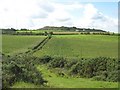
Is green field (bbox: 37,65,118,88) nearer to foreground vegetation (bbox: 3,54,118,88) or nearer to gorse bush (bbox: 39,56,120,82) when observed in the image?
foreground vegetation (bbox: 3,54,118,88)

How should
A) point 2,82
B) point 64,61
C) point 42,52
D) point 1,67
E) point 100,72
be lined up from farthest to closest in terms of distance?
point 42,52 < point 64,61 < point 100,72 < point 1,67 < point 2,82

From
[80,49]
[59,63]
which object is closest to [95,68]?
[59,63]

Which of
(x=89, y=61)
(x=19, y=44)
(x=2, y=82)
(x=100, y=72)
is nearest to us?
(x=2, y=82)

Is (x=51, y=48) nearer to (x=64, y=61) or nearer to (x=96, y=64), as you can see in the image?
(x=64, y=61)

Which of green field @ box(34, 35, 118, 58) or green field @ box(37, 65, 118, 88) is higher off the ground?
green field @ box(34, 35, 118, 58)

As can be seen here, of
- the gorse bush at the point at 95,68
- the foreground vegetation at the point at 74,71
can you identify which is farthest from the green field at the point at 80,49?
the gorse bush at the point at 95,68

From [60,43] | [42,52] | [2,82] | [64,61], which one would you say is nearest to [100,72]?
[64,61]

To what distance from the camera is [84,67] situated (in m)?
58.2

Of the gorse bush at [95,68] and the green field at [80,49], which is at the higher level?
the green field at [80,49]

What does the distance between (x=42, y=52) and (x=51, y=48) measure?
765 cm

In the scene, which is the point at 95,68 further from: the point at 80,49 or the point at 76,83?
the point at 80,49

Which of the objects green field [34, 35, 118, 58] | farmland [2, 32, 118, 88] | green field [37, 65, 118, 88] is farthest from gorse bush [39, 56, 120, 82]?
green field [34, 35, 118, 58]

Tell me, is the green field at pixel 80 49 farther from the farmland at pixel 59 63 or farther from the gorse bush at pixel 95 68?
the gorse bush at pixel 95 68

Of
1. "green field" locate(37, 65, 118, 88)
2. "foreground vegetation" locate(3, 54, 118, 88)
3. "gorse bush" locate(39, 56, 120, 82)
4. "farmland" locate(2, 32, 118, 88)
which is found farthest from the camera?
"gorse bush" locate(39, 56, 120, 82)
